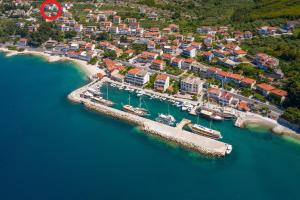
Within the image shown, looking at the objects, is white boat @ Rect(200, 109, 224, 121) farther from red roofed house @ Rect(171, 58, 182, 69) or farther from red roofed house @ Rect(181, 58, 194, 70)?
red roofed house @ Rect(171, 58, 182, 69)

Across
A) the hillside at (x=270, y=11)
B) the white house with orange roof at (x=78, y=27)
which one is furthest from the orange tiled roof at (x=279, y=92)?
the white house with orange roof at (x=78, y=27)

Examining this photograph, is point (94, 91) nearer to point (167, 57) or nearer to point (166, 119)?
point (166, 119)

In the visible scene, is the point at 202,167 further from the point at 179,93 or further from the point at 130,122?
the point at 179,93

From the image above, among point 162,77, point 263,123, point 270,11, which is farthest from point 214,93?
point 270,11

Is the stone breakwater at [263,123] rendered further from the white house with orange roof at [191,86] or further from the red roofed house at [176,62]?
the red roofed house at [176,62]

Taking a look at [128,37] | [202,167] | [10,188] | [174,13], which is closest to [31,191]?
[10,188]

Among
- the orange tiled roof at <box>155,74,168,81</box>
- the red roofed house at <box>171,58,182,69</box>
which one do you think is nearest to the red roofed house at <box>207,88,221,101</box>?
the orange tiled roof at <box>155,74,168,81</box>
